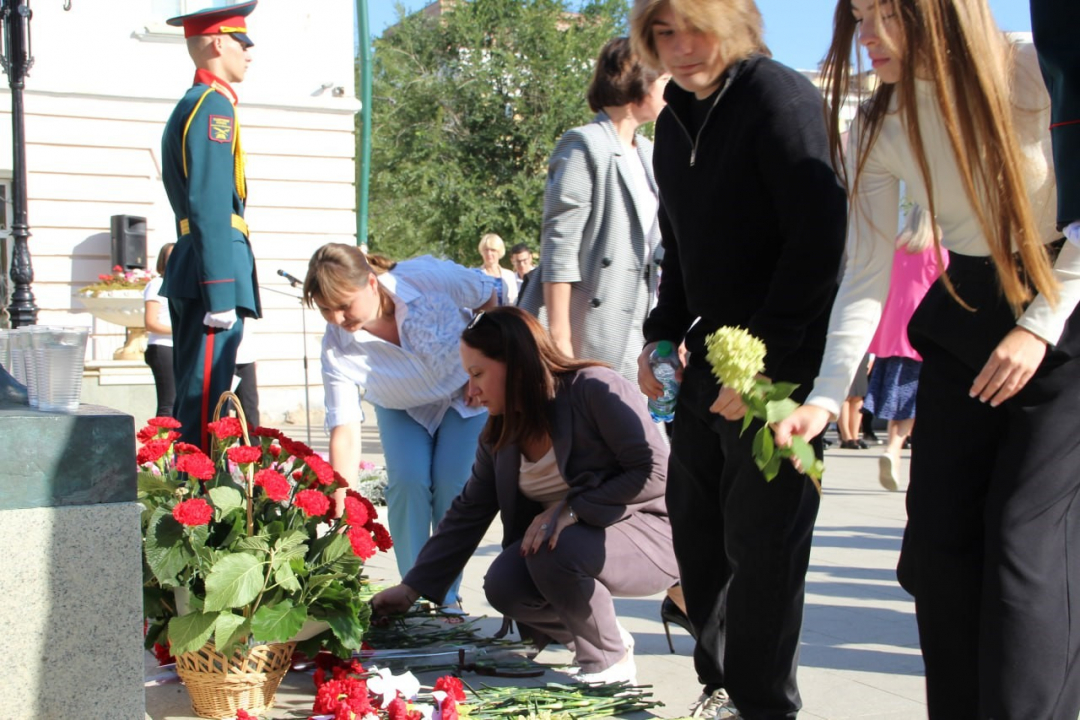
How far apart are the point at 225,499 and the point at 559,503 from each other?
104 cm

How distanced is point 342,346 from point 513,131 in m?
23.3

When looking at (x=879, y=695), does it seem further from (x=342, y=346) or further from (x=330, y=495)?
(x=342, y=346)

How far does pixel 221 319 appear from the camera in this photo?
441cm

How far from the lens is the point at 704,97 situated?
308 centimetres

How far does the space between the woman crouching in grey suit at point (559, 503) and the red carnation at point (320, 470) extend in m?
0.60

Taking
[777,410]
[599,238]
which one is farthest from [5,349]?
[777,410]

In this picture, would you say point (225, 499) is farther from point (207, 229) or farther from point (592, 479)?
point (207, 229)

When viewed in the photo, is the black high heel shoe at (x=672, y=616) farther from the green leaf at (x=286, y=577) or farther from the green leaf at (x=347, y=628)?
the green leaf at (x=286, y=577)

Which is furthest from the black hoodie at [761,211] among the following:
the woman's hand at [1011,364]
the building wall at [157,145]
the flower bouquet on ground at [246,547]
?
the building wall at [157,145]

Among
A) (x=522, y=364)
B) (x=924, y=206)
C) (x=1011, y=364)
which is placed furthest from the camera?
(x=522, y=364)

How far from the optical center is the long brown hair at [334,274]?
4.37m

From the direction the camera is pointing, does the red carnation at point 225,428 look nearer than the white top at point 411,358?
Yes

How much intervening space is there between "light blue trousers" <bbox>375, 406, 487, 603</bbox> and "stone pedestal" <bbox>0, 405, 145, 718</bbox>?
6.73 feet

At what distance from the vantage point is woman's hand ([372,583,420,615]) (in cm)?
399
